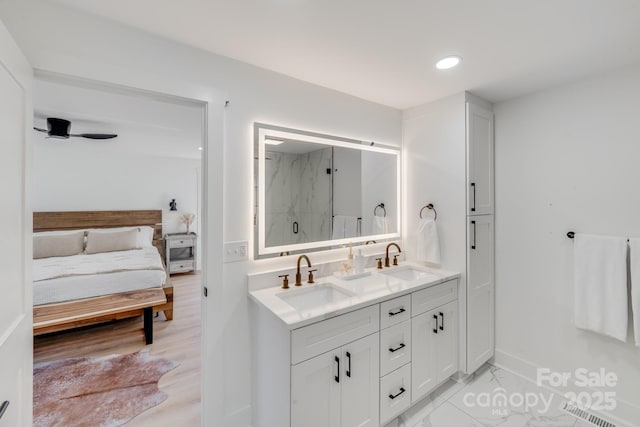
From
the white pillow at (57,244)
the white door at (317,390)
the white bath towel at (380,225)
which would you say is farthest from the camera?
the white pillow at (57,244)

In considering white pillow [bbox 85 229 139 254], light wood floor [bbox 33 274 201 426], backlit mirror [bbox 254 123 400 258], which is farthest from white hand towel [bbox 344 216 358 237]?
white pillow [bbox 85 229 139 254]

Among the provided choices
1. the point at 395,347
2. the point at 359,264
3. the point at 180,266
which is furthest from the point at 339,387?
the point at 180,266

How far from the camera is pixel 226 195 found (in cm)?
164

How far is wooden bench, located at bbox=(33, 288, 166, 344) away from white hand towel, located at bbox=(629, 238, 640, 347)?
3820 millimetres

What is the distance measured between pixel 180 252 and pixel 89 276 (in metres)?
2.60

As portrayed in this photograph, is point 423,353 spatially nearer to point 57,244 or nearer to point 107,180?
point 57,244

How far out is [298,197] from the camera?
2.03m

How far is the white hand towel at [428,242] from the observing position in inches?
88.1

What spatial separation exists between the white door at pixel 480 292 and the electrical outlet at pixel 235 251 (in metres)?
1.70

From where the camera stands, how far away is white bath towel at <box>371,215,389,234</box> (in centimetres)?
242

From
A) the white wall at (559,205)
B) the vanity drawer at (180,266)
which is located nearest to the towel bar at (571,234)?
the white wall at (559,205)

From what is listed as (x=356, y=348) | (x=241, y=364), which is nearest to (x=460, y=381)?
(x=356, y=348)

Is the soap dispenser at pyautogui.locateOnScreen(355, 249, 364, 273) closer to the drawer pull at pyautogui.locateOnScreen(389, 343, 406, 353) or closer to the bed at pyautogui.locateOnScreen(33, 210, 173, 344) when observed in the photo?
the drawer pull at pyautogui.locateOnScreen(389, 343, 406, 353)

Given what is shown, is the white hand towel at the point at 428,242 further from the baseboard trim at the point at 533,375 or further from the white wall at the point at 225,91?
the baseboard trim at the point at 533,375
